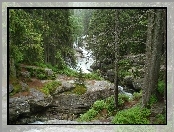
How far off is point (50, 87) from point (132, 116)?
221cm

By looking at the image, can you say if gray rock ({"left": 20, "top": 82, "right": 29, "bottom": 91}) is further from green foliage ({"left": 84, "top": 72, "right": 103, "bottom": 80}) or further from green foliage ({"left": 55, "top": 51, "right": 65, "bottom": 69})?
green foliage ({"left": 84, "top": 72, "right": 103, "bottom": 80})

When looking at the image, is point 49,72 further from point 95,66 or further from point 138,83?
point 138,83

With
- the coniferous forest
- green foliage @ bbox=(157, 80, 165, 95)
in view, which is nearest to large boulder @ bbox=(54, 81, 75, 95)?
the coniferous forest

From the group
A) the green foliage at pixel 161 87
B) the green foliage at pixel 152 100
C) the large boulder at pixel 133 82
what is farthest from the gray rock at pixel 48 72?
the green foliage at pixel 161 87

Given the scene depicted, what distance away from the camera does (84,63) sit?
8867 millimetres

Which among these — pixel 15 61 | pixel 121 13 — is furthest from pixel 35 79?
pixel 121 13

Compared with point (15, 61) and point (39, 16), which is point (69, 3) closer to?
point (39, 16)

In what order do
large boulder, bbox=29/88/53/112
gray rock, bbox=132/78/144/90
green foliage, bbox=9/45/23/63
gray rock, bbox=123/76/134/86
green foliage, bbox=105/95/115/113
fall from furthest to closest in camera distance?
gray rock, bbox=123/76/134/86, gray rock, bbox=132/78/144/90, green foliage, bbox=105/95/115/113, large boulder, bbox=29/88/53/112, green foliage, bbox=9/45/23/63

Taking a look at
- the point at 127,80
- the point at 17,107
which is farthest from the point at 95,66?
the point at 17,107

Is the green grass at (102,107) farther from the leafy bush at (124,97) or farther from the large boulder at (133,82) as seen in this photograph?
the large boulder at (133,82)

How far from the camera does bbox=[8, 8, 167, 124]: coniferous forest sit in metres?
8.87

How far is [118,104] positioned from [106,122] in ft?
1.89

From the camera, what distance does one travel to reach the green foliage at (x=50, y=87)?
9.17 metres

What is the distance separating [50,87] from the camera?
9.25 m
